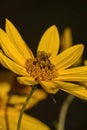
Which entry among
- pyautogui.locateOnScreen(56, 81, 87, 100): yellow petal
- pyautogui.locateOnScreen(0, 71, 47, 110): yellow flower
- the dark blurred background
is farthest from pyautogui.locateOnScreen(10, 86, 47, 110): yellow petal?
the dark blurred background

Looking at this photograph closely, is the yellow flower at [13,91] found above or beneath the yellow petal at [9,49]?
beneath

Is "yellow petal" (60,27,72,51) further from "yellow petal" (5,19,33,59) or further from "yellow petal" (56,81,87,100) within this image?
"yellow petal" (56,81,87,100)

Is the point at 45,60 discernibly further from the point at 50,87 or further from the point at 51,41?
the point at 50,87

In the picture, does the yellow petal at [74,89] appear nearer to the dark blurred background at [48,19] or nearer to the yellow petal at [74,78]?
the yellow petal at [74,78]

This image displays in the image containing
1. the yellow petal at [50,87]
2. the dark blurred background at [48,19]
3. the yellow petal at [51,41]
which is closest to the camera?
the yellow petal at [50,87]

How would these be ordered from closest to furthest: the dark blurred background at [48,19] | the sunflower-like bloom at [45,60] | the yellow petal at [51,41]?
the sunflower-like bloom at [45,60] → the yellow petal at [51,41] → the dark blurred background at [48,19]

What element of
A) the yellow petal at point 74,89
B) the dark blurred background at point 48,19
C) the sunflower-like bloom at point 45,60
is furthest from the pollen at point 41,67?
the dark blurred background at point 48,19
